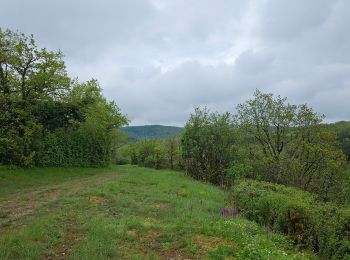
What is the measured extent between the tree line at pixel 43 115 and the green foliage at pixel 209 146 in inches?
422

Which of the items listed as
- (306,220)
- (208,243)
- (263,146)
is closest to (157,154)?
(263,146)

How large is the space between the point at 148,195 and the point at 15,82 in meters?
19.5

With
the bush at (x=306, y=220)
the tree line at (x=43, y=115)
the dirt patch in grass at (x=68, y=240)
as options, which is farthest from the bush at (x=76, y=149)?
the bush at (x=306, y=220)

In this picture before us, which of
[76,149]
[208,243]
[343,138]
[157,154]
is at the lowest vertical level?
[208,243]

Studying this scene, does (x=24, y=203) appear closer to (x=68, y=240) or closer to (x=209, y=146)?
(x=68, y=240)

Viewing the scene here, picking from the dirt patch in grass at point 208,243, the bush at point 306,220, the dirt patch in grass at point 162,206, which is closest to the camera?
the dirt patch in grass at point 208,243

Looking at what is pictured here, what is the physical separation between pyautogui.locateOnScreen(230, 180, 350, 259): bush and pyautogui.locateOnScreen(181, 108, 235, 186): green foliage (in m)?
16.1

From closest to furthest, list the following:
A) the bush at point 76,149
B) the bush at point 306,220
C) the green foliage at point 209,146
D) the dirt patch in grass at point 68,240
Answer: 1. the dirt patch in grass at point 68,240
2. the bush at point 306,220
3. the green foliage at point 209,146
4. the bush at point 76,149

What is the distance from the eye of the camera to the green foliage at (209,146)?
30.6 metres

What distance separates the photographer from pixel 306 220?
10938 millimetres

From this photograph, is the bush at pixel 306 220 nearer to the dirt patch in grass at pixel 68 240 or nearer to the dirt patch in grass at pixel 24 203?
the dirt patch in grass at pixel 68 240

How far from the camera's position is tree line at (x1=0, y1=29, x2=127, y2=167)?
29.1 m

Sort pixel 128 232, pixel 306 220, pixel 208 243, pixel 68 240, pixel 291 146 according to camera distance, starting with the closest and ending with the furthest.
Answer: pixel 208 243 → pixel 68 240 → pixel 128 232 → pixel 306 220 → pixel 291 146

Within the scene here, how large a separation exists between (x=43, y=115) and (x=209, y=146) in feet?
50.5
